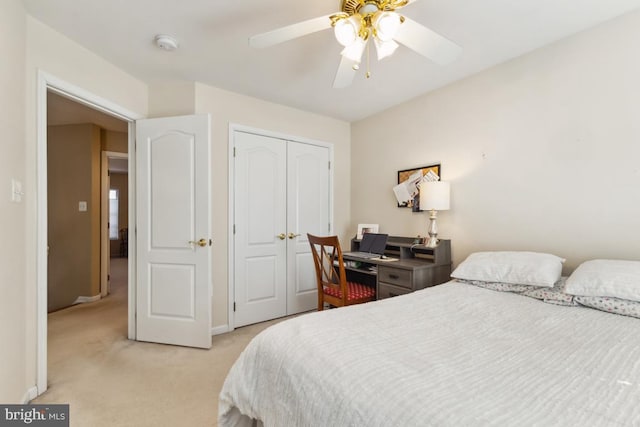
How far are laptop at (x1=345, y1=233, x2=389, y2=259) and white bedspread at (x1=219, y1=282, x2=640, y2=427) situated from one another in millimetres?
1368

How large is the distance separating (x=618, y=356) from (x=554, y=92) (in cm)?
182

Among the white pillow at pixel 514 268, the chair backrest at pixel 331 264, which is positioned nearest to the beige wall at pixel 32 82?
the chair backrest at pixel 331 264

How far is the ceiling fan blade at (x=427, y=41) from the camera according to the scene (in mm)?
1417

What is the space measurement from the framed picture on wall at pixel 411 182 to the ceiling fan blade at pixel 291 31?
1.83m

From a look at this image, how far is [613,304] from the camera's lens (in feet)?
4.89

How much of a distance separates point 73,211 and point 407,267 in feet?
14.3

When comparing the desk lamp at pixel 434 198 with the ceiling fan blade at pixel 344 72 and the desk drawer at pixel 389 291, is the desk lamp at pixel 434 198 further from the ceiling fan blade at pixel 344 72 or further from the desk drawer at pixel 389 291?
the ceiling fan blade at pixel 344 72

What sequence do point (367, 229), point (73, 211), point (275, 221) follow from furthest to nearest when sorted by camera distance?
point (73, 211)
point (367, 229)
point (275, 221)

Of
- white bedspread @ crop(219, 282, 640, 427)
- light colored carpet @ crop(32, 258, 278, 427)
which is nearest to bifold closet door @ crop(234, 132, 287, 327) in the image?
light colored carpet @ crop(32, 258, 278, 427)

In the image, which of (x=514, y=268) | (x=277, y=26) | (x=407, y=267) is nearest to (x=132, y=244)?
(x=277, y=26)

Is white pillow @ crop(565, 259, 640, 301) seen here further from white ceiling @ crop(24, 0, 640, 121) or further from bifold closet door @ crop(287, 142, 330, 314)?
bifold closet door @ crop(287, 142, 330, 314)

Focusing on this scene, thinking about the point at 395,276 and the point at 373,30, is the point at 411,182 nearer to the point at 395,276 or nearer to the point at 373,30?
the point at 395,276

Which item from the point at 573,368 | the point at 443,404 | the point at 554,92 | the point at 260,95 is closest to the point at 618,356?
the point at 573,368

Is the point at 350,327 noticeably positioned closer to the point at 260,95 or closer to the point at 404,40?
the point at 404,40
